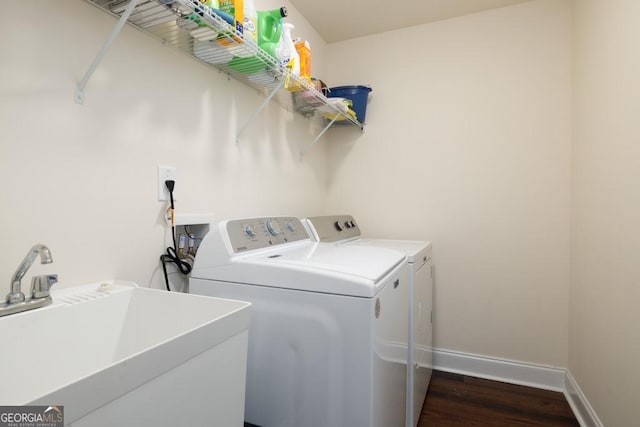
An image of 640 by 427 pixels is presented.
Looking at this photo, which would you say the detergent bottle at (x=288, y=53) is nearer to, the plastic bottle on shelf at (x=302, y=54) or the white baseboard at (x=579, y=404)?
the plastic bottle on shelf at (x=302, y=54)

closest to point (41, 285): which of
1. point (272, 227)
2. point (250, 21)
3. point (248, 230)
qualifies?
point (248, 230)

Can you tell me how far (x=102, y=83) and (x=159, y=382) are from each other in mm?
992

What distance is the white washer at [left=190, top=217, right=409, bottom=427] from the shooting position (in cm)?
107

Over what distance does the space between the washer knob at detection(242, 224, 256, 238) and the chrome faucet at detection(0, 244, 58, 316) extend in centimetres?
68

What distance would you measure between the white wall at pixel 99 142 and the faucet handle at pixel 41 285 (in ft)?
0.29

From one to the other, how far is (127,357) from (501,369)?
2493 mm

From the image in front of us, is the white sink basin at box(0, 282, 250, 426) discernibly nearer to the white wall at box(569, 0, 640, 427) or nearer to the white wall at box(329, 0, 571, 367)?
the white wall at box(569, 0, 640, 427)

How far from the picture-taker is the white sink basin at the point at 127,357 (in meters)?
0.53

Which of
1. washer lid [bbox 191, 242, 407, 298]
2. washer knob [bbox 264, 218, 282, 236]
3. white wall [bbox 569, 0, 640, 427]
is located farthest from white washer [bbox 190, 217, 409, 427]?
white wall [bbox 569, 0, 640, 427]

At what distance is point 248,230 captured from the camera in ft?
4.74

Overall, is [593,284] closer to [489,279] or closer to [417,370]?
[489,279]

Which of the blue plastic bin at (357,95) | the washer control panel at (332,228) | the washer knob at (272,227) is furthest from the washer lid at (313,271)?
the blue plastic bin at (357,95)

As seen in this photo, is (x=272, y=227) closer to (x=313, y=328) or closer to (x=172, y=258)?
(x=172, y=258)

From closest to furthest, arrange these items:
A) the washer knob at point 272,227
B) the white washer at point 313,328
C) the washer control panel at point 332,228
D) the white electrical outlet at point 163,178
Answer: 1. the white washer at point 313,328
2. the white electrical outlet at point 163,178
3. the washer knob at point 272,227
4. the washer control panel at point 332,228
